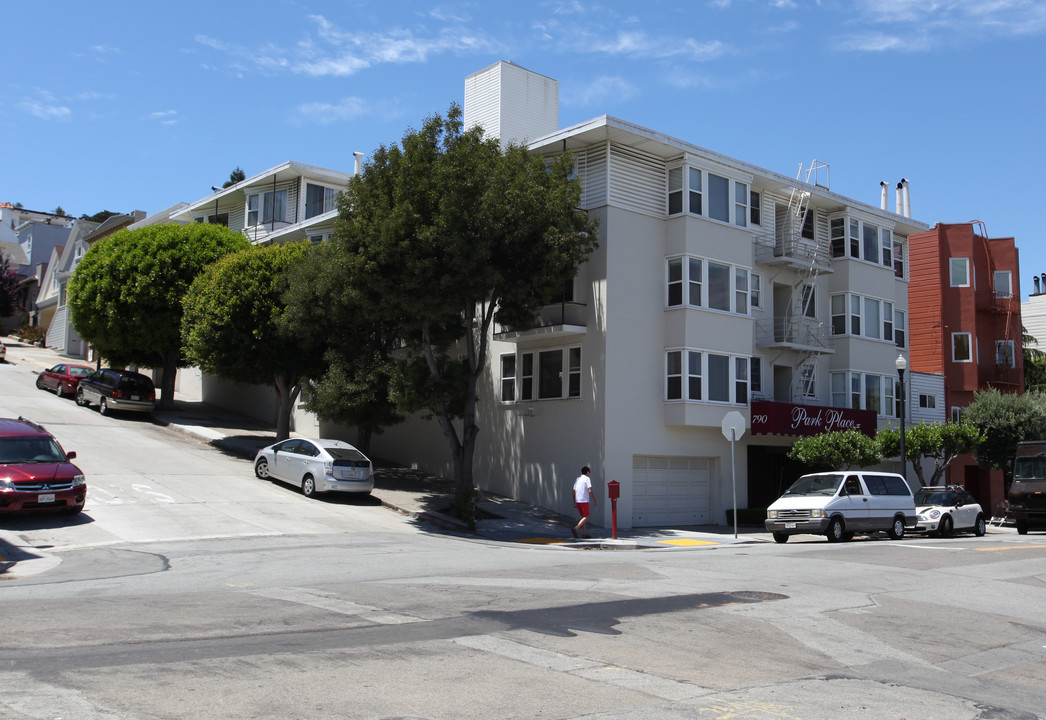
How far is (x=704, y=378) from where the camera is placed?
88.6 feet

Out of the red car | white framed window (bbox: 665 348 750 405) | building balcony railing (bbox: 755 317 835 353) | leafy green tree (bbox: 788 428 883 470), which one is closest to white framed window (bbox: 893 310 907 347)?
building balcony railing (bbox: 755 317 835 353)

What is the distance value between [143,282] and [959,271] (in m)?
36.4

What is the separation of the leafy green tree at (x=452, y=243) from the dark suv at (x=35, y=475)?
25.8 ft

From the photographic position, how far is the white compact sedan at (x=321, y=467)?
23.9 m

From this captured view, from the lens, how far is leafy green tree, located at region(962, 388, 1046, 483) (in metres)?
36.1

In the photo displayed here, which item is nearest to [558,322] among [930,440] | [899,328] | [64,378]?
[930,440]

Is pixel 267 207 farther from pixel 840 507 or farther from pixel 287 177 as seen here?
pixel 840 507

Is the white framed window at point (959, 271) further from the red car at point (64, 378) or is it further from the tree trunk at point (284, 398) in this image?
the red car at point (64, 378)

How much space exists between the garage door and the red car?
975 inches

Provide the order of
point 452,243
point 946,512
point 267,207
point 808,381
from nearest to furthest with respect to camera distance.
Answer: point 452,243 → point 946,512 → point 808,381 → point 267,207

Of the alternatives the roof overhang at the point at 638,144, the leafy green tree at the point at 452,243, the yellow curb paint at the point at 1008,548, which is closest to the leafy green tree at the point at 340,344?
the leafy green tree at the point at 452,243

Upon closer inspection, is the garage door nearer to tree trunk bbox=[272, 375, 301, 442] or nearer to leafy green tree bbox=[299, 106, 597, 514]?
leafy green tree bbox=[299, 106, 597, 514]

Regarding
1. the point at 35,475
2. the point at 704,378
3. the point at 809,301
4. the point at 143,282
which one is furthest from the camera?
the point at 143,282

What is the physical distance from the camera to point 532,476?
27156mm
